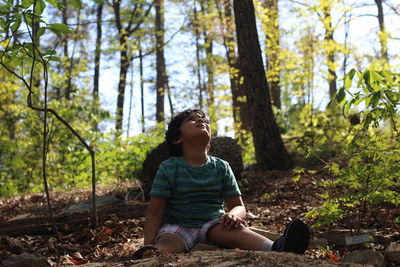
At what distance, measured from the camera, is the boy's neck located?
313 centimetres

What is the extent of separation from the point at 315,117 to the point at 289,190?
14.5 ft

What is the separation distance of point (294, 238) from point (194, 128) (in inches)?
43.4

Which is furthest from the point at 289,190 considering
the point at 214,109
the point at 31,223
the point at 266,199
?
the point at 214,109

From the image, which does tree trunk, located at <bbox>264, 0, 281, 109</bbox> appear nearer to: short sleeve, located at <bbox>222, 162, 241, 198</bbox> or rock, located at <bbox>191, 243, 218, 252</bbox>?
short sleeve, located at <bbox>222, 162, 241, 198</bbox>

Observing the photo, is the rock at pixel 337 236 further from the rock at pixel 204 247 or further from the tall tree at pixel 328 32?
the tall tree at pixel 328 32

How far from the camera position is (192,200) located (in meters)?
3.05

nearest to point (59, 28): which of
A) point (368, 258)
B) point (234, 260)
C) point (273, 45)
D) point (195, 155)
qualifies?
point (195, 155)

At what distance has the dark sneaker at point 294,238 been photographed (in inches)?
99.4

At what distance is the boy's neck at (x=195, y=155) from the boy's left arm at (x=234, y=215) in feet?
1.23

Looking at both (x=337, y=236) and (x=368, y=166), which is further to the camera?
(x=337, y=236)

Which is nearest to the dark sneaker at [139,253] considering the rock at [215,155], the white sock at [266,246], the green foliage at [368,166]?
the white sock at [266,246]

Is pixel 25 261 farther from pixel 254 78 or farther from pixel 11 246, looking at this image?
pixel 254 78

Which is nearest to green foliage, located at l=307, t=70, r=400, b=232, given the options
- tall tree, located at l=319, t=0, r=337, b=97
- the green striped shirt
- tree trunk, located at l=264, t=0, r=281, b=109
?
the green striped shirt

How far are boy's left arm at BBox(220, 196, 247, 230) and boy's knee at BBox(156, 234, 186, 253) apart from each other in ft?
1.10
